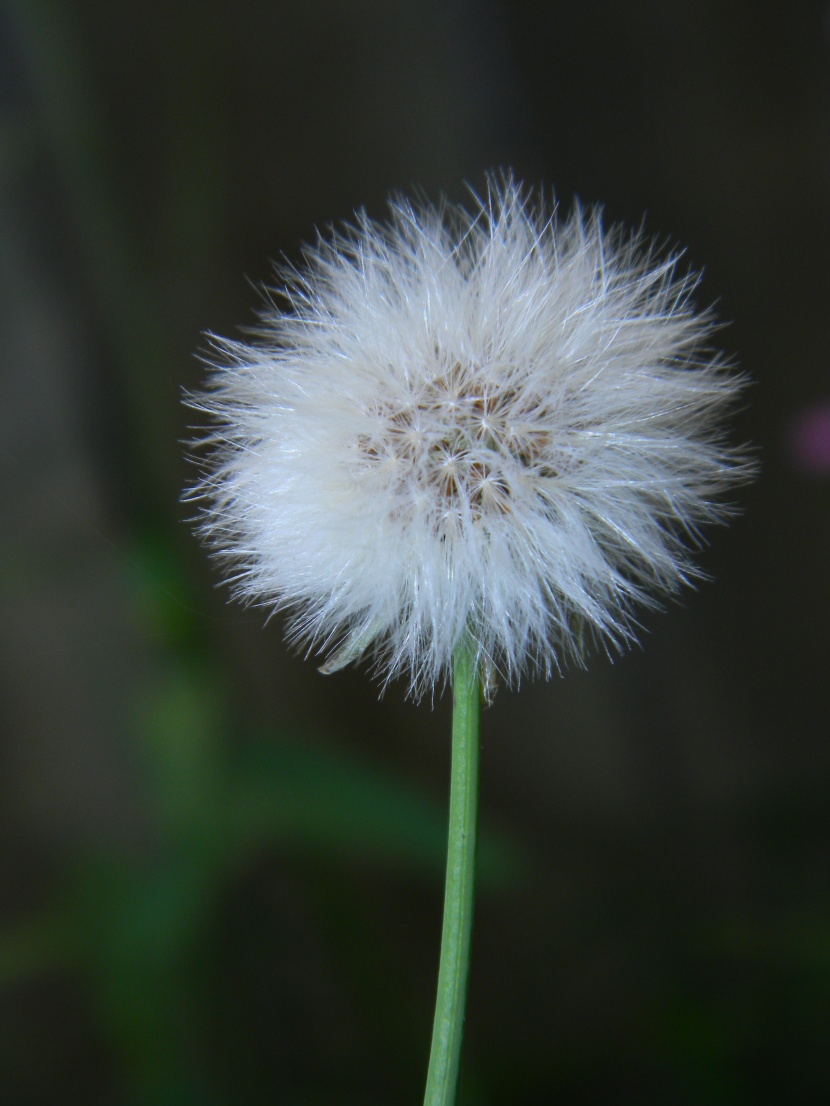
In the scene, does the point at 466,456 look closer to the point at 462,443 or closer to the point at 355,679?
the point at 462,443

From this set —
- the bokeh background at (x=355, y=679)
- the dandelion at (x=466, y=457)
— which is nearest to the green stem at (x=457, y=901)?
the dandelion at (x=466, y=457)

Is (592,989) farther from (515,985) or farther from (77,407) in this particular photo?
(77,407)

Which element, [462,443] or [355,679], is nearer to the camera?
[462,443]

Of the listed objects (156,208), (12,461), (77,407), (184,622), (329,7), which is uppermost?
(329,7)

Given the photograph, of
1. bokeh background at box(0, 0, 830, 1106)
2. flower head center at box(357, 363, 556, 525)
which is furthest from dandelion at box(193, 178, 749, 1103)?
bokeh background at box(0, 0, 830, 1106)

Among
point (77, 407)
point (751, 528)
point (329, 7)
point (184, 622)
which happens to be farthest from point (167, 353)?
point (751, 528)

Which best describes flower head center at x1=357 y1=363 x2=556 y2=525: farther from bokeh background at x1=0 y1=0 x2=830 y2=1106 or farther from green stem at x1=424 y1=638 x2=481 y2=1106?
bokeh background at x1=0 y1=0 x2=830 y2=1106

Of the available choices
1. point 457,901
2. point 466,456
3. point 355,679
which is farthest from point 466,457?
point 355,679
